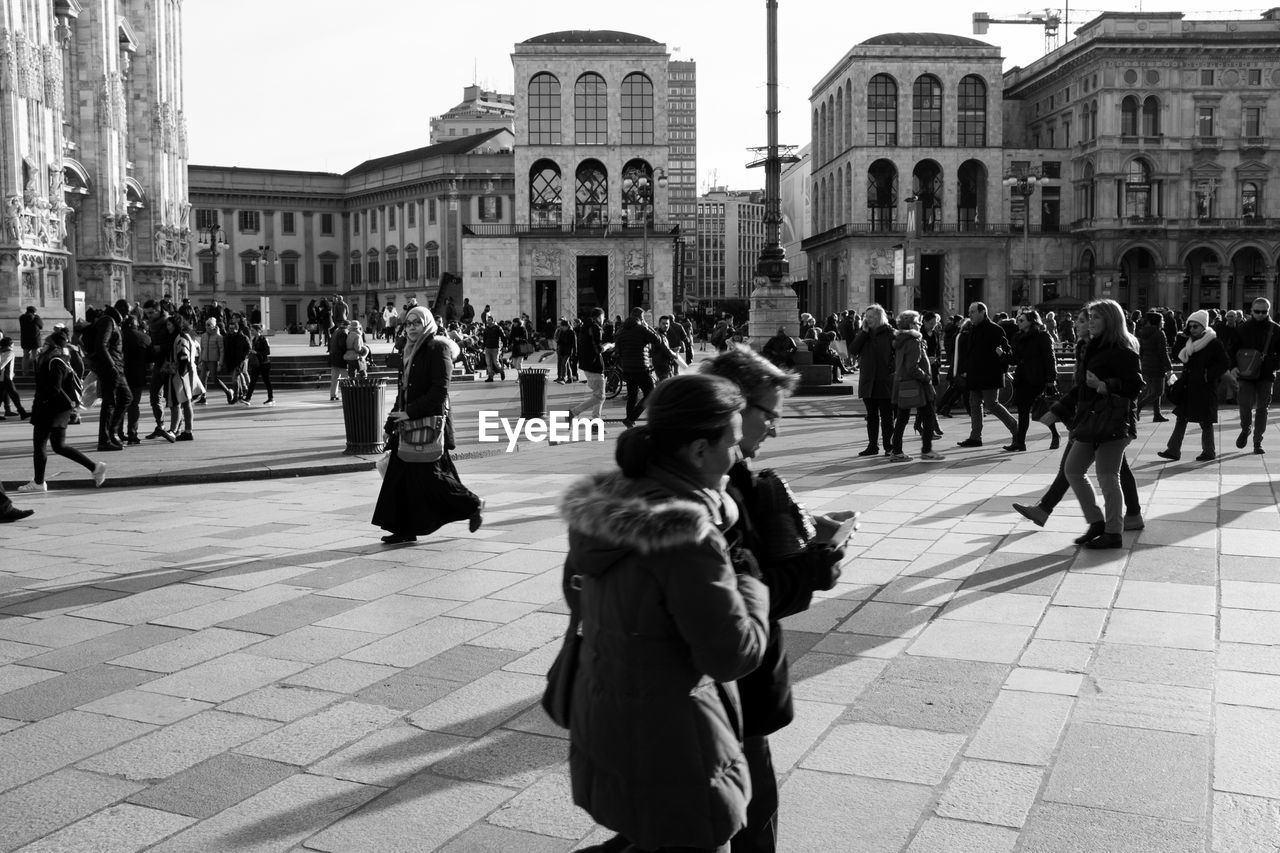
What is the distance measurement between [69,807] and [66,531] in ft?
19.5

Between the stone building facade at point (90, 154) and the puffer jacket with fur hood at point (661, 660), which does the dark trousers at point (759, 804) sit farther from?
the stone building facade at point (90, 154)

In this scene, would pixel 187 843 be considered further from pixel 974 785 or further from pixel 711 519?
pixel 974 785

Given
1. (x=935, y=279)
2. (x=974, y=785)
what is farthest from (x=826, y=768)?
(x=935, y=279)

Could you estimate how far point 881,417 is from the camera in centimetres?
1369

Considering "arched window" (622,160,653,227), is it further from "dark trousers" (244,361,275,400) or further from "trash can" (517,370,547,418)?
"trash can" (517,370,547,418)

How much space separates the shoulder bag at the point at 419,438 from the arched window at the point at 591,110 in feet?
180

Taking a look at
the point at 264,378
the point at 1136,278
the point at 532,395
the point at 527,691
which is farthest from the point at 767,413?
the point at 1136,278

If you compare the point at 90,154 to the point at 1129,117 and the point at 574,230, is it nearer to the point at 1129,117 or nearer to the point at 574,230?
the point at 574,230

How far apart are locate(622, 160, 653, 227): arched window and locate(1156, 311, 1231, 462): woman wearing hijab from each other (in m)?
47.9

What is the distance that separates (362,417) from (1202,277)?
2498 inches

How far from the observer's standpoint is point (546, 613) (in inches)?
255

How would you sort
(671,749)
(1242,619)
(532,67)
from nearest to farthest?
(671,749)
(1242,619)
(532,67)

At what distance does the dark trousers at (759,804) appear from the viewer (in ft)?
9.68

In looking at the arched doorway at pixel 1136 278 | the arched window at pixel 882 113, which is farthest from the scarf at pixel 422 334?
the arched doorway at pixel 1136 278
